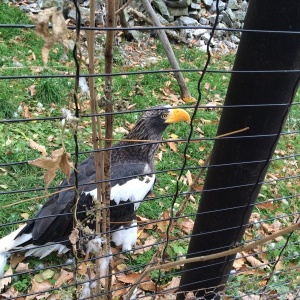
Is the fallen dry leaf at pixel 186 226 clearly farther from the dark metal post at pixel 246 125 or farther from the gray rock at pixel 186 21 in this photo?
the gray rock at pixel 186 21

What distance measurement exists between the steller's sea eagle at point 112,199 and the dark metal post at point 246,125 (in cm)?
71

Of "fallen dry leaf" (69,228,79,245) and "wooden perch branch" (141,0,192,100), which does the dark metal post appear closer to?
"fallen dry leaf" (69,228,79,245)

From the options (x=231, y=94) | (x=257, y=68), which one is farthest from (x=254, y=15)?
(x=231, y=94)

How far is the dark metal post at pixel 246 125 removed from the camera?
1.48 metres

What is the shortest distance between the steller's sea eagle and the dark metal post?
0.71m

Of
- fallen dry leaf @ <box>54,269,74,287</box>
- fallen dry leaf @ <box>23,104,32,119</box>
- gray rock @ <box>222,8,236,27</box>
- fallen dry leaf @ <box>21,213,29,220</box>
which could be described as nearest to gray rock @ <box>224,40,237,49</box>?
gray rock @ <box>222,8,236,27</box>

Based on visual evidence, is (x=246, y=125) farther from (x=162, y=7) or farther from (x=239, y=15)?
(x=239, y=15)

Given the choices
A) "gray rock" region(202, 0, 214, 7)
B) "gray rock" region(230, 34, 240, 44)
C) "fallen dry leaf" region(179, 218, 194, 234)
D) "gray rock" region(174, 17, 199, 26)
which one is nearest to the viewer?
"fallen dry leaf" region(179, 218, 194, 234)

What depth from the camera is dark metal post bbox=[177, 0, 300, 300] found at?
1482 mm

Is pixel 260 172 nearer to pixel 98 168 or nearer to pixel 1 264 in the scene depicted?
pixel 98 168

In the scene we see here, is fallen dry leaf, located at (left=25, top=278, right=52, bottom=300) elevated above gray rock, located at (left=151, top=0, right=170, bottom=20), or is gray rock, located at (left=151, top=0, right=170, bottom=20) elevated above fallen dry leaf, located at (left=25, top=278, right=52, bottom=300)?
gray rock, located at (left=151, top=0, right=170, bottom=20)

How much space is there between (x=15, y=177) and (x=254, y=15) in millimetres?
2720

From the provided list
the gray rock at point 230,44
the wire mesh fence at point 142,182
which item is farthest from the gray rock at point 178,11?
the wire mesh fence at point 142,182

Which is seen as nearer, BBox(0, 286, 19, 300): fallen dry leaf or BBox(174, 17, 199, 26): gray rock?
BBox(0, 286, 19, 300): fallen dry leaf
